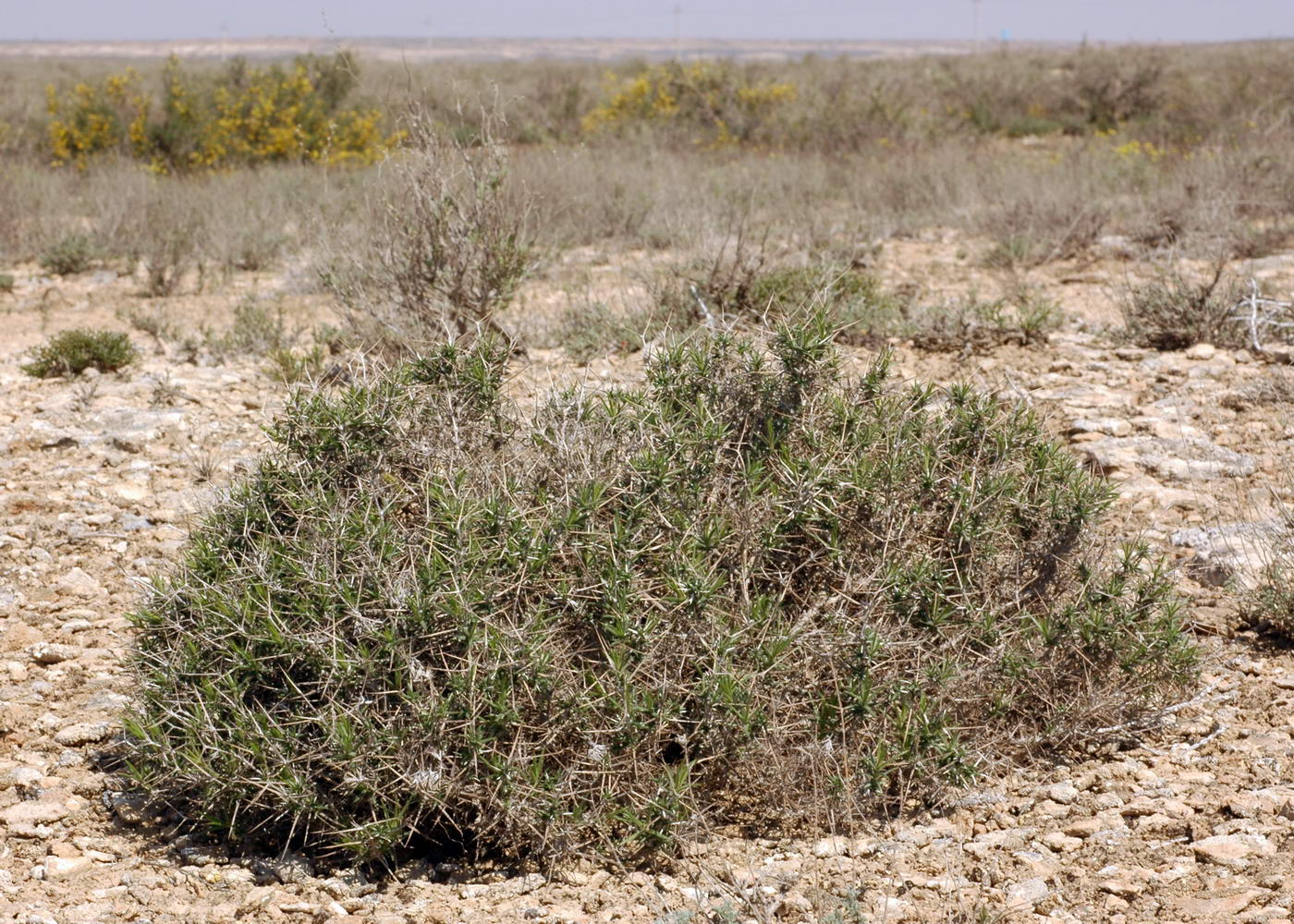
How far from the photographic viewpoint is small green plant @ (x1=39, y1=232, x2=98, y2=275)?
8.08 metres

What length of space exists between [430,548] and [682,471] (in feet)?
1.93

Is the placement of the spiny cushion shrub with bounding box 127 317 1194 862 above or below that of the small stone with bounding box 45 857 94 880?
above

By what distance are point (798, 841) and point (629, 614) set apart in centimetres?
61

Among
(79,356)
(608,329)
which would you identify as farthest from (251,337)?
(608,329)

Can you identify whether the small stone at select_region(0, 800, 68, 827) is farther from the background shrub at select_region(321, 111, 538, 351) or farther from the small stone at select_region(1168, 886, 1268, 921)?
the background shrub at select_region(321, 111, 538, 351)

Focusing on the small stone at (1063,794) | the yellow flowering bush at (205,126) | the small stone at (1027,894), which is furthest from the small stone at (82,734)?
the yellow flowering bush at (205,126)

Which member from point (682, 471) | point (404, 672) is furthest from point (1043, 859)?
point (404, 672)

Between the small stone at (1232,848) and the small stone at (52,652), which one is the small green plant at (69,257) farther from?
the small stone at (1232,848)

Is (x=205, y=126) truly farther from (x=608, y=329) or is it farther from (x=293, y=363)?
(x=608, y=329)

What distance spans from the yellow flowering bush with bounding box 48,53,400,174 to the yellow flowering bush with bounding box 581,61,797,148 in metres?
3.48

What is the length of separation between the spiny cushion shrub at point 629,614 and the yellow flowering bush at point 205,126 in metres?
9.85

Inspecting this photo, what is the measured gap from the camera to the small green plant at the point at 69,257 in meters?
8.08

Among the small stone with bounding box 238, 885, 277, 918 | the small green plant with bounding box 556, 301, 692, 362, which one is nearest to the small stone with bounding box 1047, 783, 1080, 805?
the small stone with bounding box 238, 885, 277, 918

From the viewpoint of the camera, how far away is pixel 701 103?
1484 centimetres
